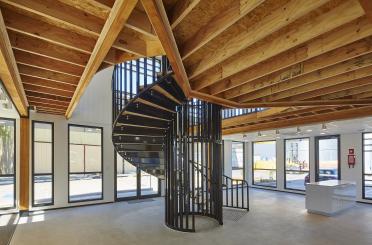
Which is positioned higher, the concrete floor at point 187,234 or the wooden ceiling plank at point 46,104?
the wooden ceiling plank at point 46,104

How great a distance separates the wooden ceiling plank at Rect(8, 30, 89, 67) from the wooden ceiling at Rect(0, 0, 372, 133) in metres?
0.01

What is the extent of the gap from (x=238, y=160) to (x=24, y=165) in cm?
920

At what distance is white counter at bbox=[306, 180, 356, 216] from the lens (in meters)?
6.89

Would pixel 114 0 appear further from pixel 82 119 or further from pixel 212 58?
pixel 82 119

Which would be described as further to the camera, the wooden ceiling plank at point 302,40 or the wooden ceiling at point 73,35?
the wooden ceiling at point 73,35

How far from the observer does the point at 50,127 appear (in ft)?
25.5

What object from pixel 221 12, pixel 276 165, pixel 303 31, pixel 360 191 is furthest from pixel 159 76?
pixel 276 165

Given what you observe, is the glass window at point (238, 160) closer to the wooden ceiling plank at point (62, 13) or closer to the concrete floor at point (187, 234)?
the concrete floor at point (187, 234)

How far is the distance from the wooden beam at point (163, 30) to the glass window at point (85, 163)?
5.86m

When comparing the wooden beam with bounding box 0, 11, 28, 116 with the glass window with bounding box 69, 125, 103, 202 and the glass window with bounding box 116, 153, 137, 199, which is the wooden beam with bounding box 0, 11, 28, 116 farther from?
the glass window with bounding box 116, 153, 137, 199

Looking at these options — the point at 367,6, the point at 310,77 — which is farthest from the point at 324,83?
the point at 367,6

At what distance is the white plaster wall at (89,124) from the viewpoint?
766 centimetres

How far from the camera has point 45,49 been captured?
3.10 metres

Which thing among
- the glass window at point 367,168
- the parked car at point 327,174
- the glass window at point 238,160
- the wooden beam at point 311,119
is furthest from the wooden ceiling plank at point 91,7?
the glass window at point 238,160
